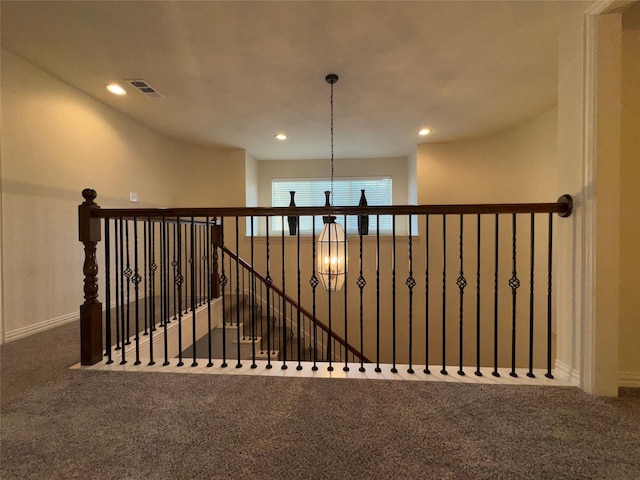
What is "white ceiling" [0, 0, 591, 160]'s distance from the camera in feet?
5.91

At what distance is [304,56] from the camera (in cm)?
220

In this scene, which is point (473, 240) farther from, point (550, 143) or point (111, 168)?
point (111, 168)

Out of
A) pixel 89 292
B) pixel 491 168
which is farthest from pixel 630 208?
pixel 89 292

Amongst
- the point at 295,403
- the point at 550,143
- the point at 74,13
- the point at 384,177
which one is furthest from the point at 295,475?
the point at 384,177

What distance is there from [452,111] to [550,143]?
122 centimetres

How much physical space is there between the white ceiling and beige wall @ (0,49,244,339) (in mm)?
208

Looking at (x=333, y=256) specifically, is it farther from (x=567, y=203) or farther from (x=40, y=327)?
(x=40, y=327)

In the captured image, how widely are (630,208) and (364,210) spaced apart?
1.47 metres

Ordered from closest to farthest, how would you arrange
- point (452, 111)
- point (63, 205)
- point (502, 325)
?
point (63, 205)
point (452, 111)
point (502, 325)

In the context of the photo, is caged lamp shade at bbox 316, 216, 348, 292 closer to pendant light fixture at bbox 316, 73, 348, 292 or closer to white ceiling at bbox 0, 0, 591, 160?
pendant light fixture at bbox 316, 73, 348, 292

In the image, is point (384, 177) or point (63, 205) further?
point (384, 177)

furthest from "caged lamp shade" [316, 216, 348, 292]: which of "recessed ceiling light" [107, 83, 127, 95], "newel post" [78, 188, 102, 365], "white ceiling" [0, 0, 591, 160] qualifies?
"recessed ceiling light" [107, 83, 127, 95]

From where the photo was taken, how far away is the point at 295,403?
1362mm

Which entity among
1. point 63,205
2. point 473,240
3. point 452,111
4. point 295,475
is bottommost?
point 295,475
